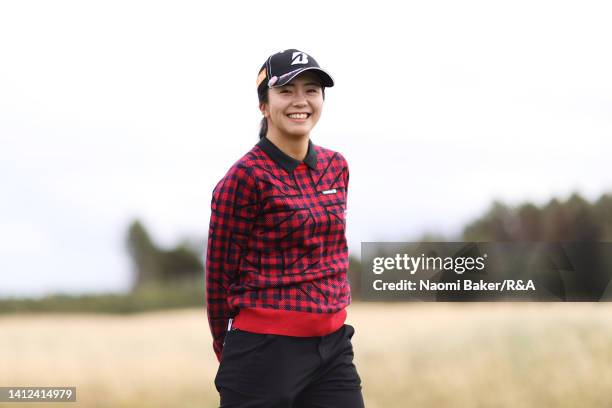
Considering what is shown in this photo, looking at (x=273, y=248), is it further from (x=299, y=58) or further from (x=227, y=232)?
(x=299, y=58)

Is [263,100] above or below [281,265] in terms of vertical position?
above

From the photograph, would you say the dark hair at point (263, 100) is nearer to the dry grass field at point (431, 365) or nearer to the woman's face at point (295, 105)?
the woman's face at point (295, 105)

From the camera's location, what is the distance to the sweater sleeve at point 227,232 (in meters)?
2.74

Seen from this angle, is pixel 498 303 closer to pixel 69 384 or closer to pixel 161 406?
pixel 161 406

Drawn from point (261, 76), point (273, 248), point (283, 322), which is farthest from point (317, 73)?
point (283, 322)

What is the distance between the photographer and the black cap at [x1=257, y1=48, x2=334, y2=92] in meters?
2.77

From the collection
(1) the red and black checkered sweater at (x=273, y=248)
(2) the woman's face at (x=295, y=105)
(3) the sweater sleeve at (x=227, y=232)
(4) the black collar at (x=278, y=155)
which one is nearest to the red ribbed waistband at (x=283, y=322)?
(1) the red and black checkered sweater at (x=273, y=248)

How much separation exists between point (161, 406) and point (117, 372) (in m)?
0.58

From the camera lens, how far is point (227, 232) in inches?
110

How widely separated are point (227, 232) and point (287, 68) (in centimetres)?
63

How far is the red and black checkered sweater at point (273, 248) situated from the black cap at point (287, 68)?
0.73 ft

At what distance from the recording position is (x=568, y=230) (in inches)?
231

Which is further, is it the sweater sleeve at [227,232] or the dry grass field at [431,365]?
the dry grass field at [431,365]

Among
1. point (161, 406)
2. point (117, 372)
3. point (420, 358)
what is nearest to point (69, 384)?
point (117, 372)
